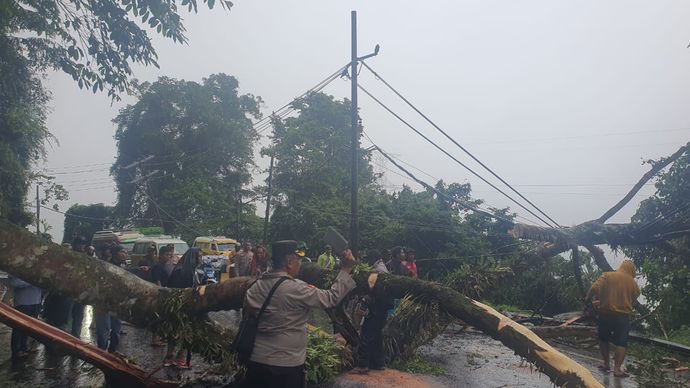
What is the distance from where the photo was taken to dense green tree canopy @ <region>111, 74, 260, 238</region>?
35594mm

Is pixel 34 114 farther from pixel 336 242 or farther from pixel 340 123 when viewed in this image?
pixel 336 242

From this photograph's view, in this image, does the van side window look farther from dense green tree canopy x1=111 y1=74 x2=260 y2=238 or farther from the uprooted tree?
the uprooted tree

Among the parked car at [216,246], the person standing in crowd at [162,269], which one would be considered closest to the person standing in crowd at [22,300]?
the person standing in crowd at [162,269]

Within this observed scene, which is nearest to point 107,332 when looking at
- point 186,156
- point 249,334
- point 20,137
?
point 249,334

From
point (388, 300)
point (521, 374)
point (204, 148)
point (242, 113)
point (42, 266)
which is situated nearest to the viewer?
point (42, 266)

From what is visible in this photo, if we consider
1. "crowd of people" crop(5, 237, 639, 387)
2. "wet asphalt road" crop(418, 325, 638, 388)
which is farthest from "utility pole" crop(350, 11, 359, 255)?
"wet asphalt road" crop(418, 325, 638, 388)

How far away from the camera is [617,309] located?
7.06 metres

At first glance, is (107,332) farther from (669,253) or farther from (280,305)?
(669,253)

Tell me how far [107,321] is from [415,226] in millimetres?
12620

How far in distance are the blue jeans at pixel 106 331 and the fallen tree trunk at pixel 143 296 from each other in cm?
187

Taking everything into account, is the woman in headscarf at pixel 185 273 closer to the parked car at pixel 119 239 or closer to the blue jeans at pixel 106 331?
the blue jeans at pixel 106 331

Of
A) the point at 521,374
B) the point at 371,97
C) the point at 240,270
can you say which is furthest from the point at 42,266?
the point at 371,97

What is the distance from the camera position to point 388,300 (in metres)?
6.39

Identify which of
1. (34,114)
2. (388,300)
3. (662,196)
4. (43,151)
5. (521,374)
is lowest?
(521,374)
